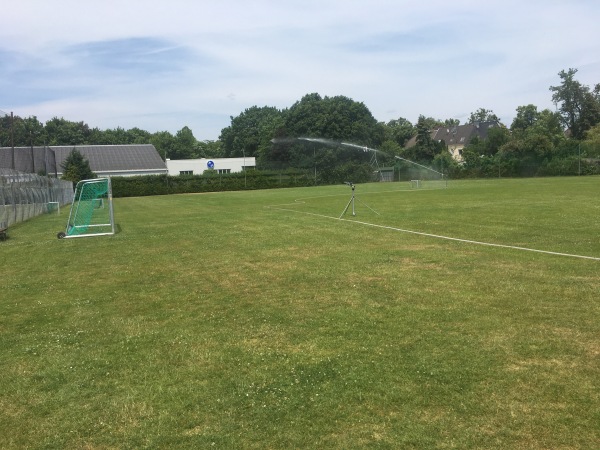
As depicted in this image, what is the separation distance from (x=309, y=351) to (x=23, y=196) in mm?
25542

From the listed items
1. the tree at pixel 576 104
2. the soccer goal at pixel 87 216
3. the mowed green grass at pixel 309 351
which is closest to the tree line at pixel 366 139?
the tree at pixel 576 104

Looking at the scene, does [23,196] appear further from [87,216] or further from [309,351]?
[309,351]

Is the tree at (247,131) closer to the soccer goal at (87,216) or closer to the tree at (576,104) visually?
the tree at (576,104)

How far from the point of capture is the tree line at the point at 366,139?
5644 cm

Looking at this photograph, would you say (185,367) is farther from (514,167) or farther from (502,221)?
(514,167)

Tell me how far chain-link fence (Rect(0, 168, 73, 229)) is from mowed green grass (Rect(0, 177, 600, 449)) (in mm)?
13440

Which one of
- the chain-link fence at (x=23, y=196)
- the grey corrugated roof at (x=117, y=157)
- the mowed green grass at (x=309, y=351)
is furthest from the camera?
the grey corrugated roof at (x=117, y=157)

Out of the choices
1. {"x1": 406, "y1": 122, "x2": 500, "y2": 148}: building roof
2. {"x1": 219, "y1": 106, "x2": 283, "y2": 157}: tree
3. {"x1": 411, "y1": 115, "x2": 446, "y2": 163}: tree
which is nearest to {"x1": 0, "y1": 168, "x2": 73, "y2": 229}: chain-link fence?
{"x1": 411, "y1": 115, "x2": 446, "y2": 163}: tree

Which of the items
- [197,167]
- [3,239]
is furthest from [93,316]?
[197,167]

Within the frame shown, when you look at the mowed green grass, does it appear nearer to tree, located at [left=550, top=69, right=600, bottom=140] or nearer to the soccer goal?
the soccer goal

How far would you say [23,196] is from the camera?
2631cm

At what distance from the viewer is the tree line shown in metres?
56.4

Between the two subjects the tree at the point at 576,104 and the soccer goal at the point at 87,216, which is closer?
the soccer goal at the point at 87,216

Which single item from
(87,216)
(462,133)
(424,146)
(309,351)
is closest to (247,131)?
(424,146)
